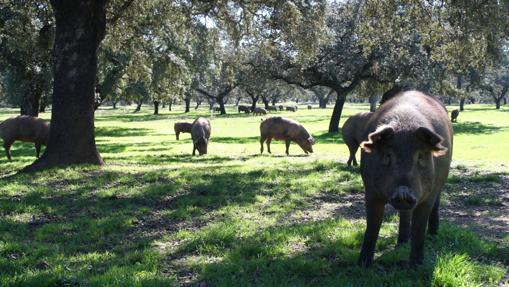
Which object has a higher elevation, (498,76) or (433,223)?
(498,76)

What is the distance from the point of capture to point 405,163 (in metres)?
Result: 4.55

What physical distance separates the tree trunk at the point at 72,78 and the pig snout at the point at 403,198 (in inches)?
382

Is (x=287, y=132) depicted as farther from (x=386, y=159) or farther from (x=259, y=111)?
(x=259, y=111)

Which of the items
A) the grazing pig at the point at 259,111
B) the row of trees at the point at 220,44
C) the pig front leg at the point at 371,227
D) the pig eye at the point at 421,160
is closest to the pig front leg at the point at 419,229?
the pig front leg at the point at 371,227

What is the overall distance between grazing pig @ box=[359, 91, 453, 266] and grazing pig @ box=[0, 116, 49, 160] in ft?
51.0

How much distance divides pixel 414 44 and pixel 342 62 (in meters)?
4.55

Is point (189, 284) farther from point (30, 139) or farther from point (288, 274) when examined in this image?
point (30, 139)

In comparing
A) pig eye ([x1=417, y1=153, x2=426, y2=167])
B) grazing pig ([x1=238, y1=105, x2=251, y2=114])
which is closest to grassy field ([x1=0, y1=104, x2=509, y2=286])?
pig eye ([x1=417, y1=153, x2=426, y2=167])

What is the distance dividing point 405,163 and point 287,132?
55.4 feet

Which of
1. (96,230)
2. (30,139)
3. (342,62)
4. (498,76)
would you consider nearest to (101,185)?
(96,230)

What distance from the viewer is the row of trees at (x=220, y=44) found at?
39.7 feet

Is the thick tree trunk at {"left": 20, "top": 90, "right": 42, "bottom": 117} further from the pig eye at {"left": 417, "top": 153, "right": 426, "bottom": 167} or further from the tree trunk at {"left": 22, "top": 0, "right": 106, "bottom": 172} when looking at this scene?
the pig eye at {"left": 417, "top": 153, "right": 426, "bottom": 167}

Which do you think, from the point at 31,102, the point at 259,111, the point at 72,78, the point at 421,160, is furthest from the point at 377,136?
the point at 259,111

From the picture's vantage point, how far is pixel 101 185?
10242 mm
